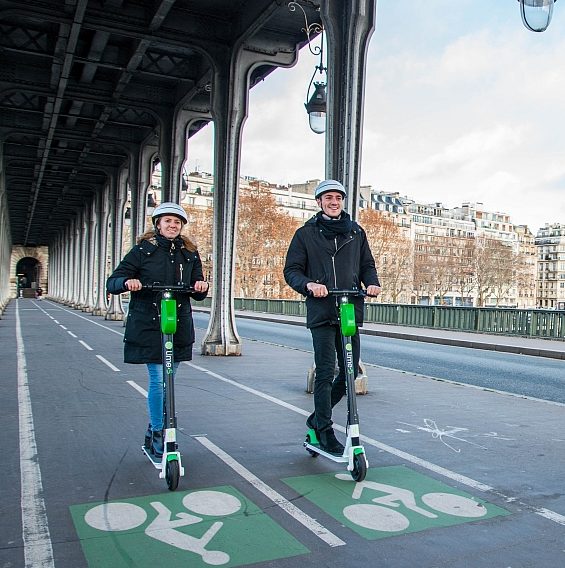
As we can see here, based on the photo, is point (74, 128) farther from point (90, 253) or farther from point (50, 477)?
point (50, 477)

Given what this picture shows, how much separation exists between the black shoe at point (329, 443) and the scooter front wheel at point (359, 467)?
1.08 ft

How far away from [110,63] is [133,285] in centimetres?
1561

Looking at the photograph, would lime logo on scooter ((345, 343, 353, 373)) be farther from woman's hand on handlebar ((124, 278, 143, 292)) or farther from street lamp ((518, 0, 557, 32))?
street lamp ((518, 0, 557, 32))

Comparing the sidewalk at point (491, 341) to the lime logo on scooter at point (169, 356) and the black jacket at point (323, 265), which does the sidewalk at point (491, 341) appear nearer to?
the black jacket at point (323, 265)

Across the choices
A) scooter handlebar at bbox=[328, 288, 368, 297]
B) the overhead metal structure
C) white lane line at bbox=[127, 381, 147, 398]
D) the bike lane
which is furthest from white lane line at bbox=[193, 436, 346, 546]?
the overhead metal structure

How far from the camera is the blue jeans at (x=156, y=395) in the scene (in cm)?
→ 532

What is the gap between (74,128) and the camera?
27.7 metres

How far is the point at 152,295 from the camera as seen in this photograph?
530cm

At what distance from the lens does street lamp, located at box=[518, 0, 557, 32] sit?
8266 mm

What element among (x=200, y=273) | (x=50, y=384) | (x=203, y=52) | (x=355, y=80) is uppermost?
(x=203, y=52)

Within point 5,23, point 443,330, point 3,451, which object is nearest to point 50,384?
point 3,451

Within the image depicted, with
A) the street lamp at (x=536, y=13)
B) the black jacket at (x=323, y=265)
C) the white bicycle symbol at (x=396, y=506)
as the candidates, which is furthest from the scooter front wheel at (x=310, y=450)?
the street lamp at (x=536, y=13)

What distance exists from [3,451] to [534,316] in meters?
19.4

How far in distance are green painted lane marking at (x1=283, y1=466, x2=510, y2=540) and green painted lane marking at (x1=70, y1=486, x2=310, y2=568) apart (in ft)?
1.63
